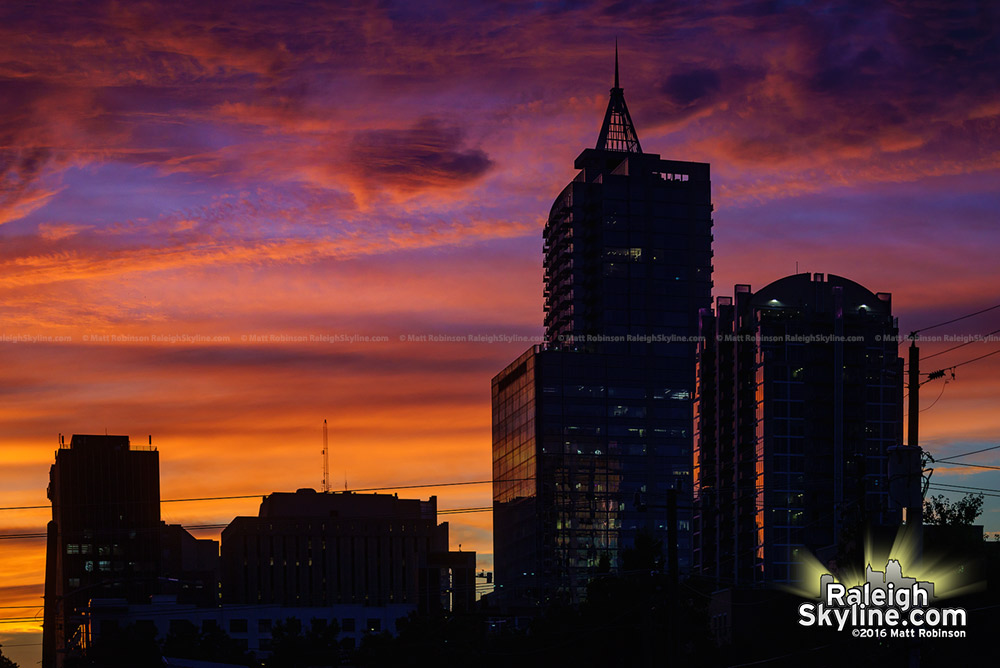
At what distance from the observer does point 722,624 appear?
139000 millimetres

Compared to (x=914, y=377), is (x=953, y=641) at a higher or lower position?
lower

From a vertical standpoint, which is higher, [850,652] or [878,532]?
[878,532]

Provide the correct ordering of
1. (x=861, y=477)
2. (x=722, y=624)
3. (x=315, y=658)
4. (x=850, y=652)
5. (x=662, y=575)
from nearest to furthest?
(x=861, y=477) → (x=850, y=652) → (x=662, y=575) → (x=722, y=624) → (x=315, y=658)

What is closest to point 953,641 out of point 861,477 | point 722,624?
point 861,477

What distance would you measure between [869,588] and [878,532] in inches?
875

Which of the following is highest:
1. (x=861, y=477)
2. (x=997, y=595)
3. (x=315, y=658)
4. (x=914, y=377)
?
(x=914, y=377)

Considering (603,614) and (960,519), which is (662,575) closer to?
(603,614)

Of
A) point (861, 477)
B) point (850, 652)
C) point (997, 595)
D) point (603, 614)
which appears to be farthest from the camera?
point (603, 614)

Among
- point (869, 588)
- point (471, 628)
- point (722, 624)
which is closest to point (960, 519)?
point (722, 624)

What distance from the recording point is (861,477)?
64.6 m

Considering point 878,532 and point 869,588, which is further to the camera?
point 878,532

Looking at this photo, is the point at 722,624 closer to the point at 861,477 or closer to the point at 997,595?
the point at 997,595

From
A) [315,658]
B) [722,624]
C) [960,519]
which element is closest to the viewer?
[722,624]

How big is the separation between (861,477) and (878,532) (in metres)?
31.1
